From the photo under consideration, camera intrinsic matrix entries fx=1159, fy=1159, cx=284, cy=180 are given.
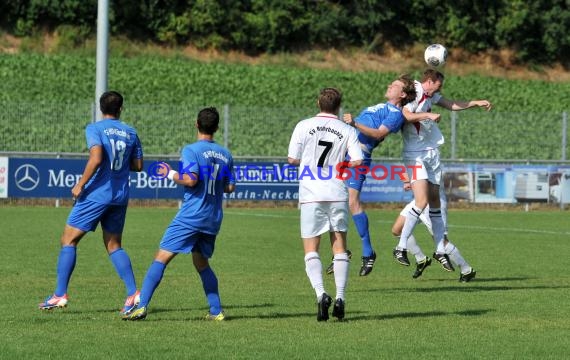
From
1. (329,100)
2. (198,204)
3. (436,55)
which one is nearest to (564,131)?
(436,55)

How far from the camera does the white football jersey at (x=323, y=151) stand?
9.39 metres

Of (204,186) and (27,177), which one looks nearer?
(204,186)

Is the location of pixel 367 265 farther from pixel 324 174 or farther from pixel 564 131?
pixel 564 131

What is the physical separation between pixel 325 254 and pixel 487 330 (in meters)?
7.43

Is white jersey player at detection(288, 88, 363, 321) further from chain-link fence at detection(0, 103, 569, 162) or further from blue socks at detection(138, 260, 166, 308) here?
chain-link fence at detection(0, 103, 569, 162)

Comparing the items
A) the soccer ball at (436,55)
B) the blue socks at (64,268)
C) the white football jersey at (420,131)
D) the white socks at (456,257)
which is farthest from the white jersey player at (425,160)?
the blue socks at (64,268)

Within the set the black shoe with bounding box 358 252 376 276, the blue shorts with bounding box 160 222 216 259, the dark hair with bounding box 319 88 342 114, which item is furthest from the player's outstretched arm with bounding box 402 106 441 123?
the blue shorts with bounding box 160 222 216 259

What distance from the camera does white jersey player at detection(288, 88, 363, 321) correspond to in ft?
30.8

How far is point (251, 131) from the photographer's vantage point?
99.0 feet

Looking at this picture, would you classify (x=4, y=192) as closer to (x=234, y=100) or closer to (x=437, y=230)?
(x=437, y=230)

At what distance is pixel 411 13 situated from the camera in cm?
5878

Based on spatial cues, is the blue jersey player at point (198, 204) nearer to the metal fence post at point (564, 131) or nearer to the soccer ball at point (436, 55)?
the soccer ball at point (436, 55)

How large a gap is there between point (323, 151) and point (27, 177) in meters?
18.1

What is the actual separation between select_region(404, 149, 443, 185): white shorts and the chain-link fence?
658 inches
